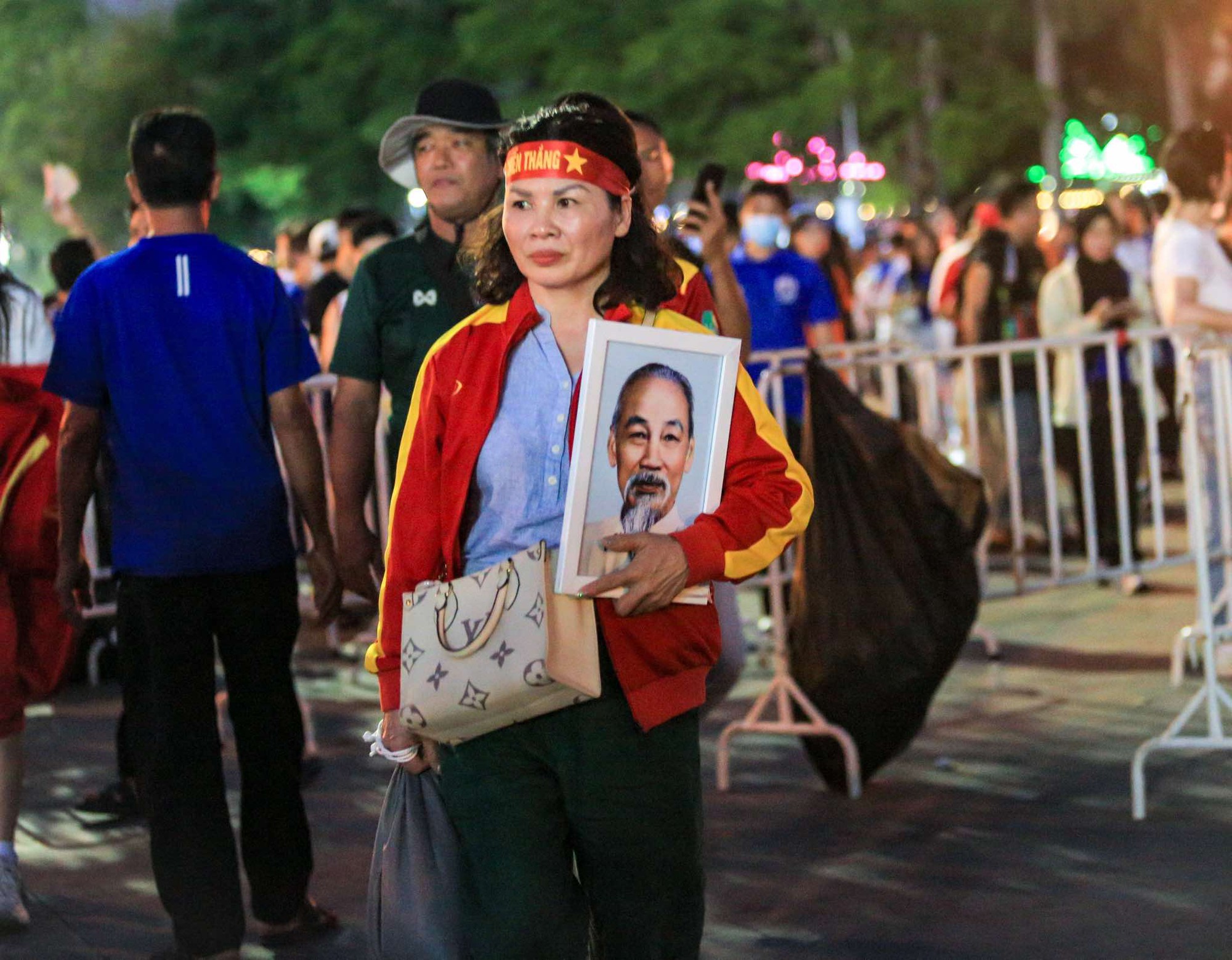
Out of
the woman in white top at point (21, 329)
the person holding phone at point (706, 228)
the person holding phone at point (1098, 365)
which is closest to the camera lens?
the person holding phone at point (706, 228)

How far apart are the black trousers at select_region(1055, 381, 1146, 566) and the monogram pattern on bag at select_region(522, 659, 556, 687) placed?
6988 mm

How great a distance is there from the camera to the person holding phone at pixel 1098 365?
10.2 meters

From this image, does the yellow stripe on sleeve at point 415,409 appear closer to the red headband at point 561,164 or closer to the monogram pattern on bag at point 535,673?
the red headband at point 561,164

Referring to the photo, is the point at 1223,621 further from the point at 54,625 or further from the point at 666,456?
the point at 666,456

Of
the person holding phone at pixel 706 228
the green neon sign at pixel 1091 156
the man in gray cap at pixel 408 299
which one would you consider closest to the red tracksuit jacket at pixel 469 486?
the man in gray cap at pixel 408 299

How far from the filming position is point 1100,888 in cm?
514

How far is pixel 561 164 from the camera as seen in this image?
3.27 m

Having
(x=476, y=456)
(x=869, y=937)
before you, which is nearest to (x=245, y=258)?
(x=476, y=456)

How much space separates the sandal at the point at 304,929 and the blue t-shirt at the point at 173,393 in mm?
982

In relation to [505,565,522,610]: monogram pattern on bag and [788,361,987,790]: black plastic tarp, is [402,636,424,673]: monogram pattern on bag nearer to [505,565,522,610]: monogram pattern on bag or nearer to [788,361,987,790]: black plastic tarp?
[505,565,522,610]: monogram pattern on bag

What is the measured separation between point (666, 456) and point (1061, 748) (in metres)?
4.15

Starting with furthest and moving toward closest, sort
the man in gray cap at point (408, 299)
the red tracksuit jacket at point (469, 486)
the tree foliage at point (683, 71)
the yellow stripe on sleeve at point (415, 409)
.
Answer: the tree foliage at point (683, 71), the man in gray cap at point (408, 299), the yellow stripe on sleeve at point (415, 409), the red tracksuit jacket at point (469, 486)

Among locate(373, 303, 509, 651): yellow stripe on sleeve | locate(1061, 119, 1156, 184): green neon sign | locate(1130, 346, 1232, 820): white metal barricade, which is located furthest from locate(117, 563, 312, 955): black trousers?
locate(1061, 119, 1156, 184): green neon sign

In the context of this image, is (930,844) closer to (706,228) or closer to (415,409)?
(706,228)
